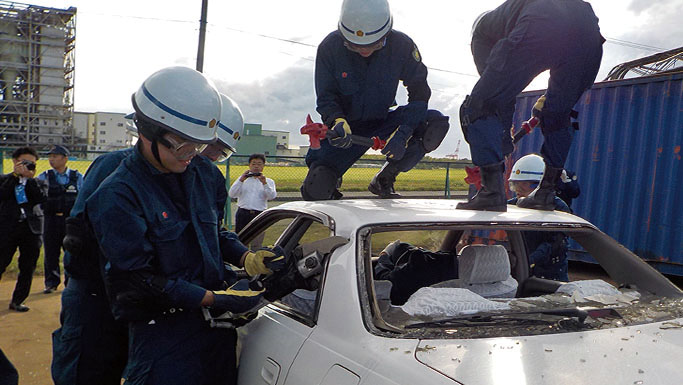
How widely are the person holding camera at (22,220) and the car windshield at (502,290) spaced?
4608mm

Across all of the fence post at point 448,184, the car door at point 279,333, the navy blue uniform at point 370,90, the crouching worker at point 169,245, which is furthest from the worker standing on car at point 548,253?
the fence post at point 448,184

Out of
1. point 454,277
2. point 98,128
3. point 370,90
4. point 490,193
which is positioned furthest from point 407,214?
point 98,128

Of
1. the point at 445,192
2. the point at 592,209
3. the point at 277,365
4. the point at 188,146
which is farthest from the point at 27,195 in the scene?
the point at 445,192

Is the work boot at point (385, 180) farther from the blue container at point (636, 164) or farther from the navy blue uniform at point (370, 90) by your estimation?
the blue container at point (636, 164)

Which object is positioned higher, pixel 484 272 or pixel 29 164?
pixel 29 164

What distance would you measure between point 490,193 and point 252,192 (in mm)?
5111

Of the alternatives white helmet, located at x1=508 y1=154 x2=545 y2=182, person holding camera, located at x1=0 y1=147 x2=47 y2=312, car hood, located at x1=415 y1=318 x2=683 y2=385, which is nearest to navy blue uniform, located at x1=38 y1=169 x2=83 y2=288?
person holding camera, located at x1=0 y1=147 x2=47 y2=312

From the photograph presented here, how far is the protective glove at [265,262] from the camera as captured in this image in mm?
2264

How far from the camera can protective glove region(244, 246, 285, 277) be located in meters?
2.26

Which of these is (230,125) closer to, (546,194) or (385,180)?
(385,180)

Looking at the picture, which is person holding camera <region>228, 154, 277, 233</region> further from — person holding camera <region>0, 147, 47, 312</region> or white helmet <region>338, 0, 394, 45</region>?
white helmet <region>338, 0, 394, 45</region>

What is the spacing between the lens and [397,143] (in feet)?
12.2

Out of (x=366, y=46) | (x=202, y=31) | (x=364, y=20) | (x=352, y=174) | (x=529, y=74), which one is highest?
(x=202, y=31)

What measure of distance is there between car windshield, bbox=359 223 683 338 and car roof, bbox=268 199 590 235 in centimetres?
4
